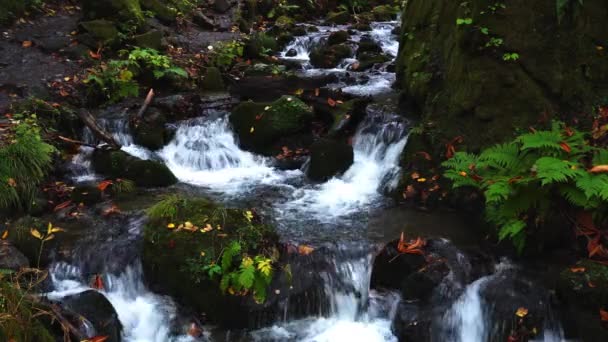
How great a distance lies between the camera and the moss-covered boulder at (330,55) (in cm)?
Answer: 1384

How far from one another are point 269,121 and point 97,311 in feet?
17.4

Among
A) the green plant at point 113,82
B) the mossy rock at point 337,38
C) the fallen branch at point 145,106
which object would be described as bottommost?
the fallen branch at point 145,106

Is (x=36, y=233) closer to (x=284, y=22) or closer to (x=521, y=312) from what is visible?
(x=521, y=312)

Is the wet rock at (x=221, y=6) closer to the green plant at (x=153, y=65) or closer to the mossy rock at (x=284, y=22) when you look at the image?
the mossy rock at (x=284, y=22)

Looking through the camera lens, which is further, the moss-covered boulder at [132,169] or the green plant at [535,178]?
the moss-covered boulder at [132,169]

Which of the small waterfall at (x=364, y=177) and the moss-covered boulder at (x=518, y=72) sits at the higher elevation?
the moss-covered boulder at (x=518, y=72)

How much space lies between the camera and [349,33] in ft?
54.5

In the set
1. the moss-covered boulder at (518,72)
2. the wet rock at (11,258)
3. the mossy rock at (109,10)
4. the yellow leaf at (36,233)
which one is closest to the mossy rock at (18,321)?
the wet rock at (11,258)

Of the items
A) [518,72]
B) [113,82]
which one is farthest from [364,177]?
[113,82]

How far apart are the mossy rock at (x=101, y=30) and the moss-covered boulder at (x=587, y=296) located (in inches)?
439

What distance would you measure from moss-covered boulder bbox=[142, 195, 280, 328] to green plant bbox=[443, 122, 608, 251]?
2.69 metres

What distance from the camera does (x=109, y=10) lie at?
12.9m

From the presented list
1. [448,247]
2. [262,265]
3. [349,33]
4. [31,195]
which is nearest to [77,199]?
[31,195]

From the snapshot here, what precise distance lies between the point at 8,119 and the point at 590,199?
894 cm
